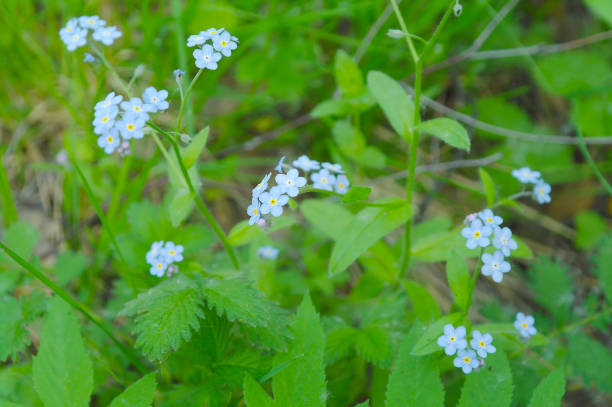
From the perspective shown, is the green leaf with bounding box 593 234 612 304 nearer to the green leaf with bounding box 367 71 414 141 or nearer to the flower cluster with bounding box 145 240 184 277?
the green leaf with bounding box 367 71 414 141

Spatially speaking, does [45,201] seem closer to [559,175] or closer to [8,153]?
[8,153]

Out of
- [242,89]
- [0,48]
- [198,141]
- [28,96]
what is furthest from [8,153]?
[198,141]

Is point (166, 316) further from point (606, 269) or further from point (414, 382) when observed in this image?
point (606, 269)

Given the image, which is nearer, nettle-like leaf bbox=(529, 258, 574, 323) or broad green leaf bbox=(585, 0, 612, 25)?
broad green leaf bbox=(585, 0, 612, 25)

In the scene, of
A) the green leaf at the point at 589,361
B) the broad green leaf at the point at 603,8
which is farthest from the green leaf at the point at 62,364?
the broad green leaf at the point at 603,8

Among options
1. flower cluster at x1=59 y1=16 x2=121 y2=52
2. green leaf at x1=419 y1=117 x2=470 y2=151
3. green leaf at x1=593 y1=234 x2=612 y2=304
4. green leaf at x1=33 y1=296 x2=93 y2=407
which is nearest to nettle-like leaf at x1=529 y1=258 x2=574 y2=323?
green leaf at x1=593 y1=234 x2=612 y2=304

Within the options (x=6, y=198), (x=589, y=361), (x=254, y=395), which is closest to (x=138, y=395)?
(x=254, y=395)
